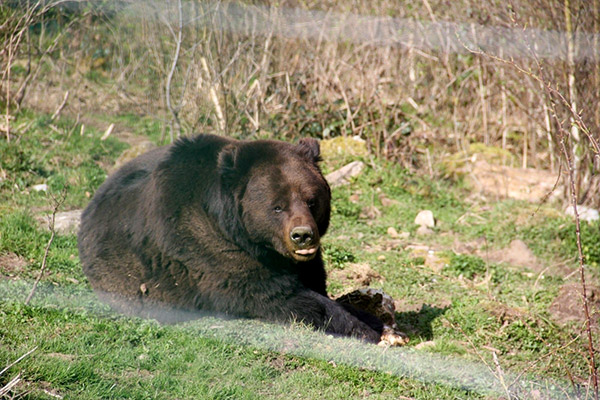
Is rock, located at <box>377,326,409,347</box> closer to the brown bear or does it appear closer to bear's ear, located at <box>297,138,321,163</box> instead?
the brown bear

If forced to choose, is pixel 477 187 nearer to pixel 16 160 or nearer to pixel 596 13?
pixel 596 13

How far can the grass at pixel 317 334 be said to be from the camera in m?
4.19

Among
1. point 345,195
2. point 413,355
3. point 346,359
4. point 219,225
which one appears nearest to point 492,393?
point 413,355

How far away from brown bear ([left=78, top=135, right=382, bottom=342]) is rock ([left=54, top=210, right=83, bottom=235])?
1742mm

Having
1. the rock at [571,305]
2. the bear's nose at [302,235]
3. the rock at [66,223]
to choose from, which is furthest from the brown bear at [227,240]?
the rock at [571,305]

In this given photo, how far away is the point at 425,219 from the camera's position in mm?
9359

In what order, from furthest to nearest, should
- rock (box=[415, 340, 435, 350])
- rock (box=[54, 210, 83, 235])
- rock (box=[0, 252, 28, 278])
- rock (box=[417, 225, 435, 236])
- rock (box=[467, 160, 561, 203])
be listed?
rock (box=[467, 160, 561, 203]), rock (box=[417, 225, 435, 236]), rock (box=[54, 210, 83, 235]), rock (box=[0, 252, 28, 278]), rock (box=[415, 340, 435, 350])

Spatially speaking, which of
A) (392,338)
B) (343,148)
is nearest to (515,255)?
(343,148)

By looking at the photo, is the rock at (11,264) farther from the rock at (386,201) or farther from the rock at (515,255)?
the rock at (386,201)

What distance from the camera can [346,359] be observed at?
4.72m

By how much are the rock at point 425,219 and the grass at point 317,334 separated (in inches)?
4.7

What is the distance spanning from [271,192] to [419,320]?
195 cm

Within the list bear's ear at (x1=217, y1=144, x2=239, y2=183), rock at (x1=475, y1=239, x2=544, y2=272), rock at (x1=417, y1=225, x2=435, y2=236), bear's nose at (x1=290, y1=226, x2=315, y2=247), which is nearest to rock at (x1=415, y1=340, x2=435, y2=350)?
bear's nose at (x1=290, y1=226, x2=315, y2=247)

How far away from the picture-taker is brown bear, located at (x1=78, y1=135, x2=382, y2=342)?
5098 millimetres
